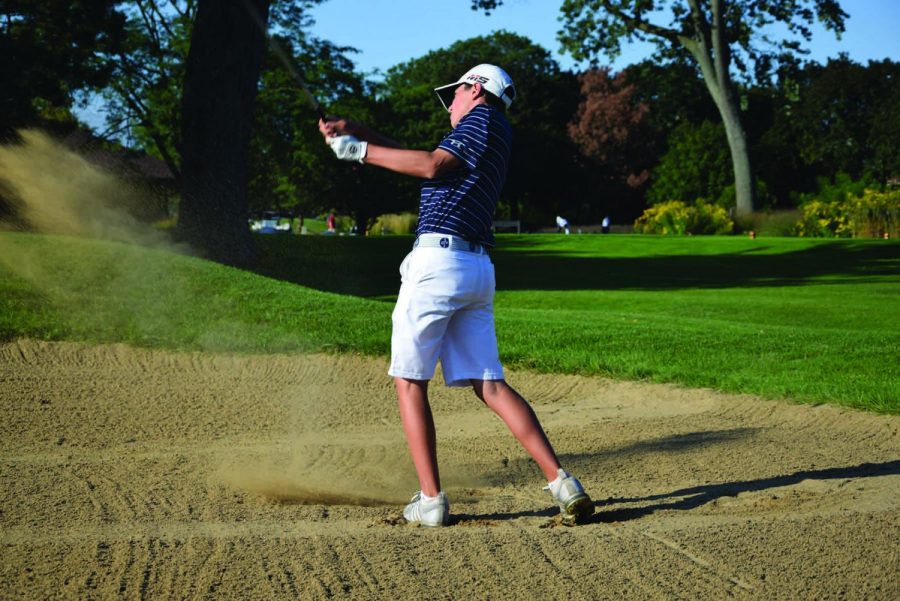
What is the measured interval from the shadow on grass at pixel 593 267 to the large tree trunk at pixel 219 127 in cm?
107

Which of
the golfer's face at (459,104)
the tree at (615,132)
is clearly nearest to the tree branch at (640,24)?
the tree at (615,132)

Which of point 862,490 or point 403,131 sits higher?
point 403,131

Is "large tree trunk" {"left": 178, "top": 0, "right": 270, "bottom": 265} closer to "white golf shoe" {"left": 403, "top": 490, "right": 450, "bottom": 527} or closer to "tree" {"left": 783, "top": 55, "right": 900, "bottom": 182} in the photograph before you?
"white golf shoe" {"left": 403, "top": 490, "right": 450, "bottom": 527}

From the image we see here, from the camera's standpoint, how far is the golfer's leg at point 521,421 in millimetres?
4605

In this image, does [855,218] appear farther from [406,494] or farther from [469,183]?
[469,183]

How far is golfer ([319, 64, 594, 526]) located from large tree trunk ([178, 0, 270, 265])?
1385 centimetres

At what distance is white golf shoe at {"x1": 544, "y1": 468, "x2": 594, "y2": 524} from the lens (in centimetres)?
446

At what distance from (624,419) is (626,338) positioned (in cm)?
330

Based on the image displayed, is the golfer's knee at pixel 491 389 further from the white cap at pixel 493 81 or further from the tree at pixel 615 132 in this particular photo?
the tree at pixel 615 132

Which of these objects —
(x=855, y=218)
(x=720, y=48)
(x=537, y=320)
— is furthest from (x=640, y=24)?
(x=537, y=320)

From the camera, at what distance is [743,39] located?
3856 cm

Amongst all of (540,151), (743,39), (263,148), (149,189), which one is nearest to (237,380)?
(149,189)

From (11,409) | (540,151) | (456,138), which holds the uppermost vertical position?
(540,151)

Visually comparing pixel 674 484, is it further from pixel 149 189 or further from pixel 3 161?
pixel 149 189
